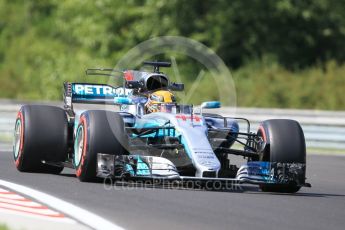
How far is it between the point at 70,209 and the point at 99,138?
8.79 ft

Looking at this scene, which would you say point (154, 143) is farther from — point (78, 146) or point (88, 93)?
point (88, 93)

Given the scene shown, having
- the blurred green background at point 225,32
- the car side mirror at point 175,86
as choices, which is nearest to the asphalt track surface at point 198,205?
the car side mirror at point 175,86

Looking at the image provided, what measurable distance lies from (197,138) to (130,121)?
1458 mm

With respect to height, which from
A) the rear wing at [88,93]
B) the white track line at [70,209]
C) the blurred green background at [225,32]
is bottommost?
the white track line at [70,209]

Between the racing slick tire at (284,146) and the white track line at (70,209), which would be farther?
the racing slick tire at (284,146)

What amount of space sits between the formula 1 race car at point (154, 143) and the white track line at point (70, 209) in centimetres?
124

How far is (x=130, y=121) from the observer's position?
44.4ft

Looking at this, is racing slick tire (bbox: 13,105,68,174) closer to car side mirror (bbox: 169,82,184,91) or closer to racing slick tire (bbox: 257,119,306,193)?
car side mirror (bbox: 169,82,184,91)

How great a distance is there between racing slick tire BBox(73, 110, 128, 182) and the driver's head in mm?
1217

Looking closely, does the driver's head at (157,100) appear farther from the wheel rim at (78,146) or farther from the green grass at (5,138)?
the green grass at (5,138)

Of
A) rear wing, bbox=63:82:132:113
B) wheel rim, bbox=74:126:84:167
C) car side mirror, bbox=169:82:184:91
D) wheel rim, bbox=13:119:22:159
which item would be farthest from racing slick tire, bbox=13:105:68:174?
car side mirror, bbox=169:82:184:91

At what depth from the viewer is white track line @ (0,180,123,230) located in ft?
29.0

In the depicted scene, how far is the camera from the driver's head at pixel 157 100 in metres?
13.7

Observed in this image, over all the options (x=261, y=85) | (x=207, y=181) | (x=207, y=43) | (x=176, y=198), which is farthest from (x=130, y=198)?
(x=207, y=43)
